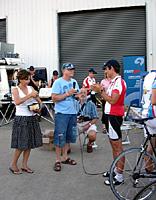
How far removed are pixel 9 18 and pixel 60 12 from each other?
293 cm

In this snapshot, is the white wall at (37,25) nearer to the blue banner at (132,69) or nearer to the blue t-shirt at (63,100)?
the blue banner at (132,69)

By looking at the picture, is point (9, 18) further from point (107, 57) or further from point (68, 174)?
point (68, 174)

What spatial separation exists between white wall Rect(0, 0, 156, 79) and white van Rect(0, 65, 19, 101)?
414 centimetres

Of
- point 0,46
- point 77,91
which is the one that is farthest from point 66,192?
point 0,46

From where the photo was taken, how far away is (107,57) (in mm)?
17906

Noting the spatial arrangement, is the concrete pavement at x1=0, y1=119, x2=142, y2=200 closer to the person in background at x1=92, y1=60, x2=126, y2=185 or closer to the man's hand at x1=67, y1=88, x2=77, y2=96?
the person in background at x1=92, y1=60, x2=126, y2=185

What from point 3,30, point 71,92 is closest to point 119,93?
point 71,92

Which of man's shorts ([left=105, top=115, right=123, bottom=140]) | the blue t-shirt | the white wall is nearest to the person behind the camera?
man's shorts ([left=105, top=115, right=123, bottom=140])

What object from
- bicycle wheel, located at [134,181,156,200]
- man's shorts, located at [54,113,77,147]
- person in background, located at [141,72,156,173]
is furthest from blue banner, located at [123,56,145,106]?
bicycle wheel, located at [134,181,156,200]

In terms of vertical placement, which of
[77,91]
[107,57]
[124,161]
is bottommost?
[124,161]

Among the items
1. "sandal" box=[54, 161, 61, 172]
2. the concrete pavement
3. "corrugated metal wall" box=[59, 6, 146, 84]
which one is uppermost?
"corrugated metal wall" box=[59, 6, 146, 84]

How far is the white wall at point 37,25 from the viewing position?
59.4 feet

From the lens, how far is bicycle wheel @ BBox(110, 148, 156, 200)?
4.86 m

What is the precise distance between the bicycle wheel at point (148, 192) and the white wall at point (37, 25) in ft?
46.7
